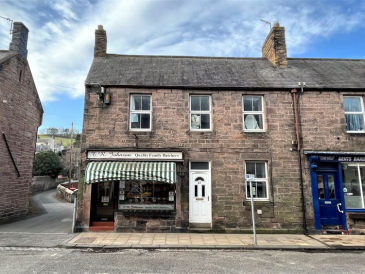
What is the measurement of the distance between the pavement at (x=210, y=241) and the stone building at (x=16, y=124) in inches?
250

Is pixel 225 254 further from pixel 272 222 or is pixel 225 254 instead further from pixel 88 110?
pixel 88 110

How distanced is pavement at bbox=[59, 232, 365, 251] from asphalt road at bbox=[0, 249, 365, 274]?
1.40 feet

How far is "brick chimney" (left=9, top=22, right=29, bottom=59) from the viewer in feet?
46.9

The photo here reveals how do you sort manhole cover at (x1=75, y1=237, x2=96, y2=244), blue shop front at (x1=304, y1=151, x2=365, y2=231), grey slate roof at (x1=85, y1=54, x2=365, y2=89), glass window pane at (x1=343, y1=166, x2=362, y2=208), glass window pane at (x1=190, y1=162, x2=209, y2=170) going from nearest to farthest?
manhole cover at (x1=75, y1=237, x2=96, y2=244) → blue shop front at (x1=304, y1=151, x2=365, y2=231) → glass window pane at (x1=343, y1=166, x2=362, y2=208) → glass window pane at (x1=190, y1=162, x2=209, y2=170) → grey slate roof at (x1=85, y1=54, x2=365, y2=89)

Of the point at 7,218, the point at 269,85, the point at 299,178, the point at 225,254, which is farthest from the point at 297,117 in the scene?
the point at 7,218

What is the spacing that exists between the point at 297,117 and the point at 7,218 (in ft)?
49.7

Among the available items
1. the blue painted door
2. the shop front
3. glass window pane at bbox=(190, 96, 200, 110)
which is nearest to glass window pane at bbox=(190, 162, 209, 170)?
the shop front

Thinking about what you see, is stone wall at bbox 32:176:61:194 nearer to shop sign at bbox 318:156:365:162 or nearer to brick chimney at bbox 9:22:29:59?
brick chimney at bbox 9:22:29:59

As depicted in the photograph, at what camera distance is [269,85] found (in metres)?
11.5

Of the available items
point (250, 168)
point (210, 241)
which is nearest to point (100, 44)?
point (250, 168)

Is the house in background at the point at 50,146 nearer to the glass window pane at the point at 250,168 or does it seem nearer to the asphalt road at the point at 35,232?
the asphalt road at the point at 35,232

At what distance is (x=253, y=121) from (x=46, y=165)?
31.2 meters

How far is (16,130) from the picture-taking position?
44.9 feet

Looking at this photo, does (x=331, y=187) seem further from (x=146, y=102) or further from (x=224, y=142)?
(x=146, y=102)
